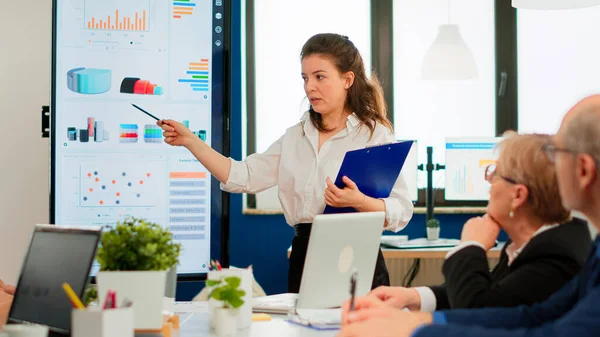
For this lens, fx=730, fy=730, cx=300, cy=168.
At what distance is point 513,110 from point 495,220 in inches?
136

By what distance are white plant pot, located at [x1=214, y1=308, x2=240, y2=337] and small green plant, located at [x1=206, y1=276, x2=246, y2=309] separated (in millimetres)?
21

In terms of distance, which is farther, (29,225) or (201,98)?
(29,225)

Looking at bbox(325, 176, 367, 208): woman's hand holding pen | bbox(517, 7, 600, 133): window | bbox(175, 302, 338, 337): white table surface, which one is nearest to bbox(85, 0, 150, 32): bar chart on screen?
bbox(325, 176, 367, 208): woman's hand holding pen

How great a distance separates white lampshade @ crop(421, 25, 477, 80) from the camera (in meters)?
4.51

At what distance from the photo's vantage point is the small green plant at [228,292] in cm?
183

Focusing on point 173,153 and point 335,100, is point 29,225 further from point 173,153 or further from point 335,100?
point 335,100

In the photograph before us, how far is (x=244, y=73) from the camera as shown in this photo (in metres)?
4.94

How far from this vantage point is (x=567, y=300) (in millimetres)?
1570

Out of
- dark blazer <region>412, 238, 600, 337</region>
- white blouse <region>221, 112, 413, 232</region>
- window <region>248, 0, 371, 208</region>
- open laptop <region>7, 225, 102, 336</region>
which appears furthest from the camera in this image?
window <region>248, 0, 371, 208</region>

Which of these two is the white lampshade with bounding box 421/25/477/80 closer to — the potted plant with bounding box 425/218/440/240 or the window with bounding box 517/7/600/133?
the window with bounding box 517/7/600/133

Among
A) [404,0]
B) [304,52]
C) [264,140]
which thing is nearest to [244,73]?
[264,140]

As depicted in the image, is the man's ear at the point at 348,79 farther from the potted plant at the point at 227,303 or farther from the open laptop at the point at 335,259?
the potted plant at the point at 227,303

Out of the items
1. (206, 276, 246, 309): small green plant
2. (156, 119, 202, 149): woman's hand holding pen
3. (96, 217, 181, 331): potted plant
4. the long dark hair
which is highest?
the long dark hair

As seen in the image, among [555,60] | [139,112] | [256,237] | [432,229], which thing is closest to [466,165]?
[432,229]
